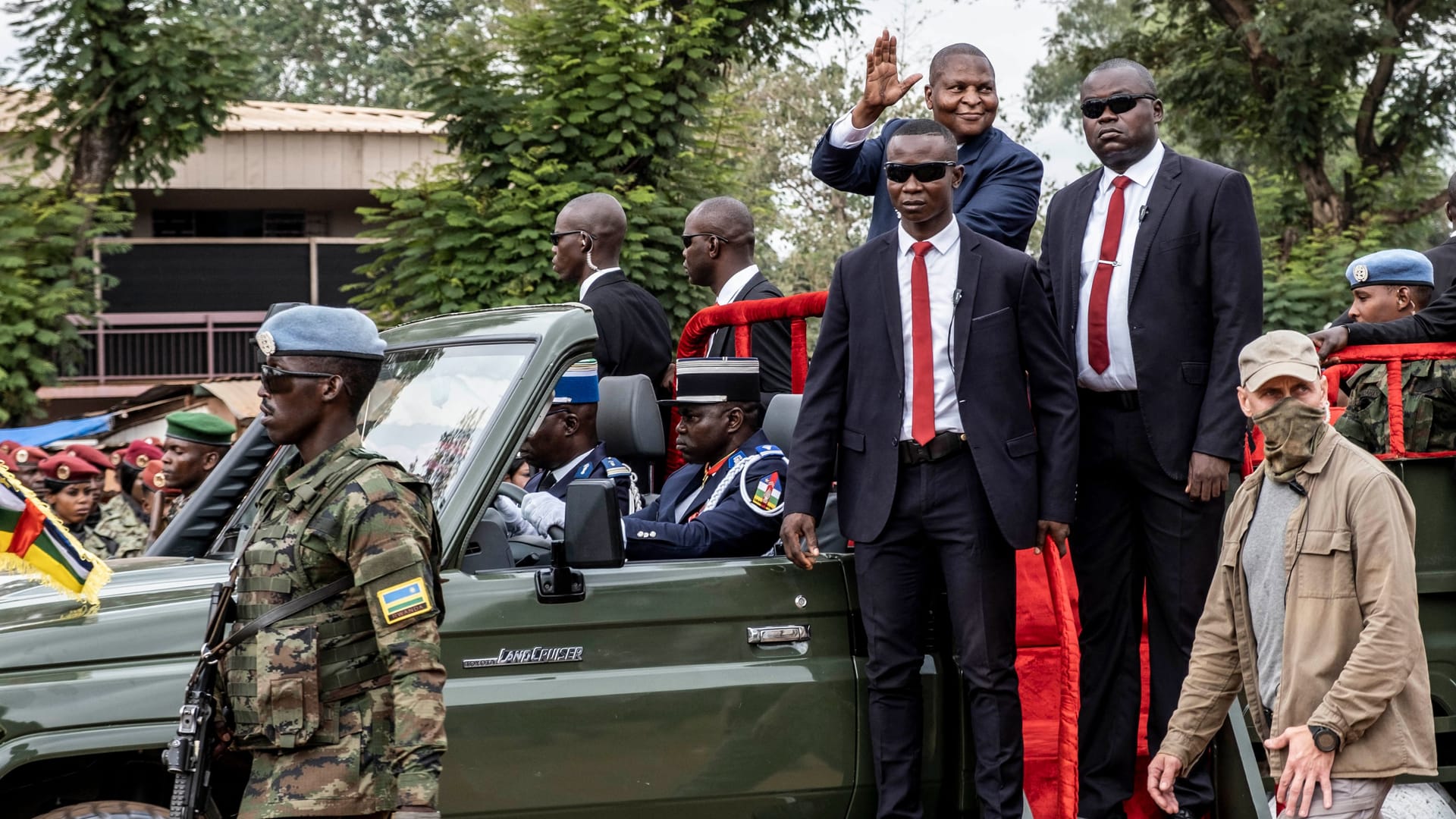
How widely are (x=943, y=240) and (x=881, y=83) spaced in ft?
2.89

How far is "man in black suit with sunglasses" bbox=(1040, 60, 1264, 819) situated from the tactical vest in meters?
2.35

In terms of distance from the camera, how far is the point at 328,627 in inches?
130

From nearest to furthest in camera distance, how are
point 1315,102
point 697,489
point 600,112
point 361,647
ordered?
1. point 361,647
2. point 697,489
3. point 600,112
4. point 1315,102

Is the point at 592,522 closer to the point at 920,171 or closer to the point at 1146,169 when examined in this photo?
the point at 920,171

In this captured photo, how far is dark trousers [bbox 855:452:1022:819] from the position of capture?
444 centimetres

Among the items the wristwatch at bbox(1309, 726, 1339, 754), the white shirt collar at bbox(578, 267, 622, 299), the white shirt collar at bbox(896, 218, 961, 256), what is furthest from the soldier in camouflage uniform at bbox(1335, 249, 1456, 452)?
the white shirt collar at bbox(578, 267, 622, 299)

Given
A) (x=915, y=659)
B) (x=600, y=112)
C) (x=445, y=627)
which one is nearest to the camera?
(x=445, y=627)

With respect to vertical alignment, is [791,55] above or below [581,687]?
above

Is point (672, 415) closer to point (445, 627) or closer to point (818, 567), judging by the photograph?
point (818, 567)

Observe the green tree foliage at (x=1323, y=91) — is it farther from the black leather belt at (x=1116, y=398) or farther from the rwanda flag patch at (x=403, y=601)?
the rwanda flag patch at (x=403, y=601)

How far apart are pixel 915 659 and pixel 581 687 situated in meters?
0.95

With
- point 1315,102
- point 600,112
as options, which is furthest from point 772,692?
point 1315,102

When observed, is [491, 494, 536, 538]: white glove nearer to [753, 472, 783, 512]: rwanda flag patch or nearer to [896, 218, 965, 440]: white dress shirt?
[753, 472, 783, 512]: rwanda flag patch

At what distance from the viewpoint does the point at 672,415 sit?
228 inches
